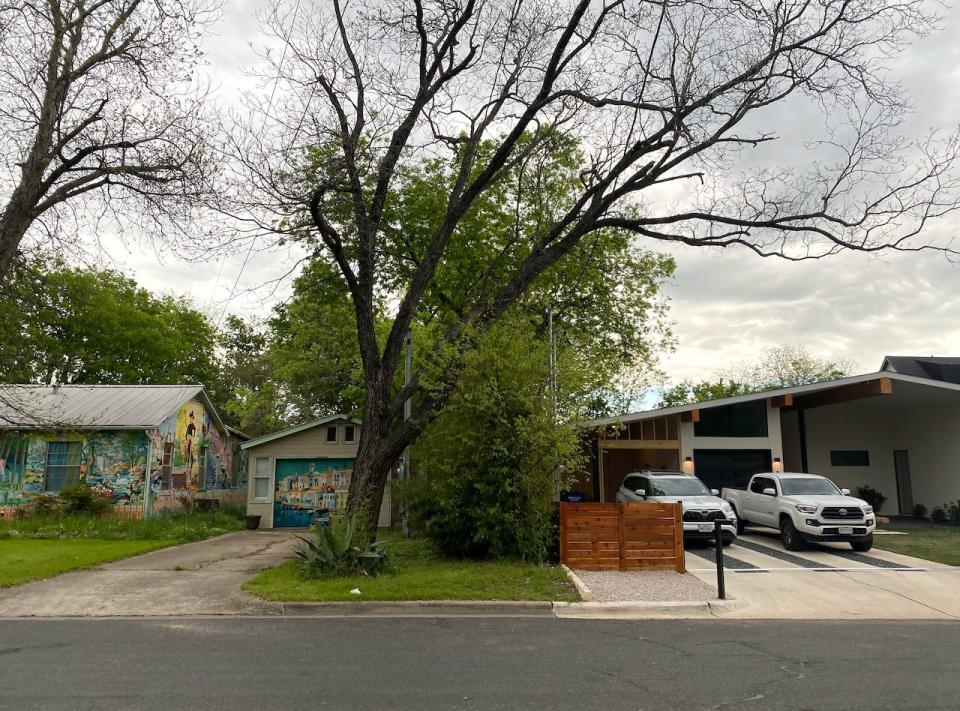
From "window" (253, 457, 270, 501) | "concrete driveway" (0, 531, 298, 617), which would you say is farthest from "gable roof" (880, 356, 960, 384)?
A: "concrete driveway" (0, 531, 298, 617)

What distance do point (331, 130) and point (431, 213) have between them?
20.1 feet

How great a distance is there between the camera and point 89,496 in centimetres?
2011

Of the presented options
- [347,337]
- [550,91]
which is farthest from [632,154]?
[347,337]

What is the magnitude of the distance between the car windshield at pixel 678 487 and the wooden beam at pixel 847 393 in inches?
293

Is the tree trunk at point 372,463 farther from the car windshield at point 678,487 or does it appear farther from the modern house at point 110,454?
the modern house at point 110,454

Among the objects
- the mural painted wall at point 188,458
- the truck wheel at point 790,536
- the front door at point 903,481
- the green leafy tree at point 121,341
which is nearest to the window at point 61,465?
the mural painted wall at point 188,458

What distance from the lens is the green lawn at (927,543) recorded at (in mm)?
14055

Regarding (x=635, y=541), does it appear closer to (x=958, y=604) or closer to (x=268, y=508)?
(x=958, y=604)

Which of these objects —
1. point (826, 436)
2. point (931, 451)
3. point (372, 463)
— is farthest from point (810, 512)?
point (826, 436)

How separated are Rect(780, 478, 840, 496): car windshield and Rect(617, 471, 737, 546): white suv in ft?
4.57

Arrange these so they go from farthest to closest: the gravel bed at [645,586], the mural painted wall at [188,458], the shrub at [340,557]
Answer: the mural painted wall at [188,458] < the shrub at [340,557] < the gravel bed at [645,586]

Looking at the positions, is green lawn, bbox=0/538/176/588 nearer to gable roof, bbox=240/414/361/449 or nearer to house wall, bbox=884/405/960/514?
gable roof, bbox=240/414/361/449

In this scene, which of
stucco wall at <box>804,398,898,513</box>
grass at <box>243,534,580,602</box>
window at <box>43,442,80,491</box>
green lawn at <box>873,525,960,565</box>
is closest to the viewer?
grass at <box>243,534,580,602</box>

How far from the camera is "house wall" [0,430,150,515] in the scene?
20625mm
